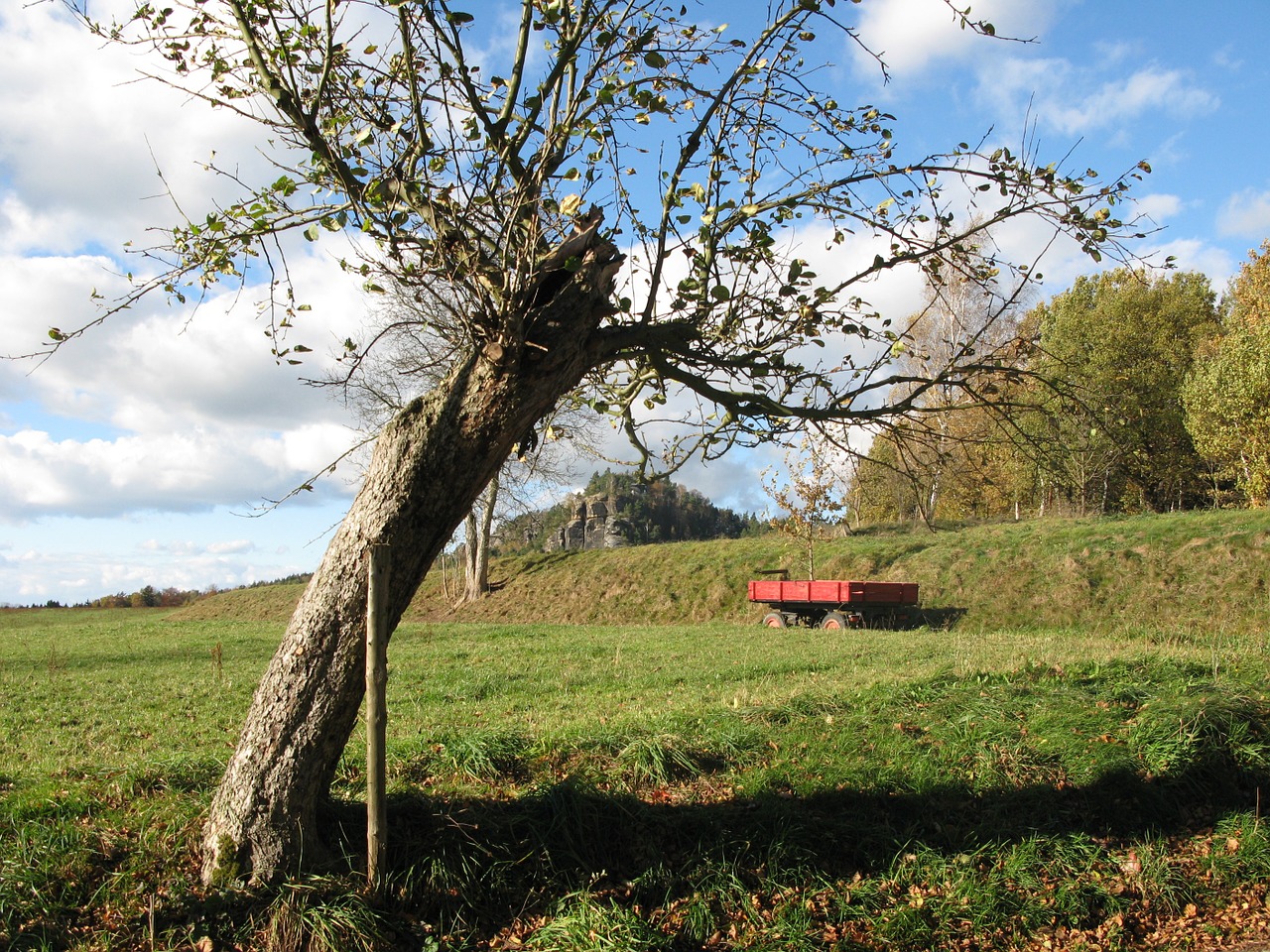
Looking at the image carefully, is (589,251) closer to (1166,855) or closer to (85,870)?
(85,870)

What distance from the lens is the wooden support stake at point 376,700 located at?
409cm

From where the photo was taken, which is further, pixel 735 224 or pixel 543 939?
pixel 735 224

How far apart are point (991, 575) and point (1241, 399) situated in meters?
13.3

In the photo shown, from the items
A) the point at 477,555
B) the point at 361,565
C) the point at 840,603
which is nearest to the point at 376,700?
the point at 361,565

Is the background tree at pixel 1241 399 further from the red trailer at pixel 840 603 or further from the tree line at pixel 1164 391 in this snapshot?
the red trailer at pixel 840 603

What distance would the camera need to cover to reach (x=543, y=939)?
407cm

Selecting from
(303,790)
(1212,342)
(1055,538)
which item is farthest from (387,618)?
(1212,342)

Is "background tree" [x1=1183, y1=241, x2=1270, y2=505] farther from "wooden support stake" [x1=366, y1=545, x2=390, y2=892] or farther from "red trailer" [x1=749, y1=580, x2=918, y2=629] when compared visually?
"wooden support stake" [x1=366, y1=545, x2=390, y2=892]

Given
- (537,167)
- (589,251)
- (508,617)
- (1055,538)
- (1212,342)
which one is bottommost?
(508,617)

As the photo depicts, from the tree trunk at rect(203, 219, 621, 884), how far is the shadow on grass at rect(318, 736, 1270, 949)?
1.75 ft

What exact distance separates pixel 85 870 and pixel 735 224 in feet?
15.9

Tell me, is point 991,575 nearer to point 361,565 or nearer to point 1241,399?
point 1241,399

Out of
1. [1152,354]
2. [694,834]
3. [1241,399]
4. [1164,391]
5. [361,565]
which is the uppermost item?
[1152,354]

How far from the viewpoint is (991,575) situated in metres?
22.5
